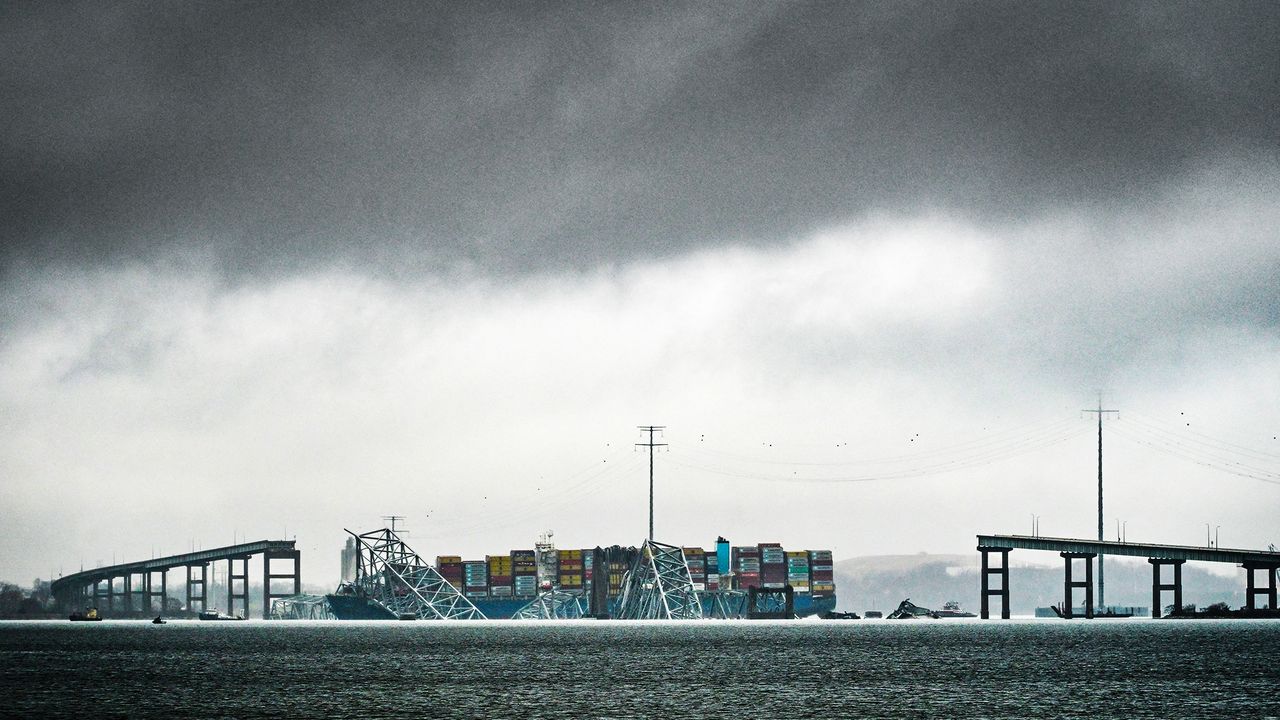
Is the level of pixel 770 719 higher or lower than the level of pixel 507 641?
higher

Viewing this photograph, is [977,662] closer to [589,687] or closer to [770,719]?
[589,687]

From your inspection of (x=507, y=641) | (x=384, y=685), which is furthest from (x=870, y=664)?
(x=507, y=641)

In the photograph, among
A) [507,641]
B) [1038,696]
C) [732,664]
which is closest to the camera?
[1038,696]

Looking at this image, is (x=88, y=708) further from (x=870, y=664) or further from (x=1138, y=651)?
(x=1138, y=651)

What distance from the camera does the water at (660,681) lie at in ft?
239

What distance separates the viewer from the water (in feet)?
239

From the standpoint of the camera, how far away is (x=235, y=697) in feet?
268

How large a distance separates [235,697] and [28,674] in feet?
103

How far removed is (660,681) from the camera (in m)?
93.4

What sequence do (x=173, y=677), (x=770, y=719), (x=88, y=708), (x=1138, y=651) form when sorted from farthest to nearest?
1. (x=1138, y=651)
2. (x=173, y=677)
3. (x=88, y=708)
4. (x=770, y=719)

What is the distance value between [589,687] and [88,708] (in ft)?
91.4

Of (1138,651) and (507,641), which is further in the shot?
(507,641)

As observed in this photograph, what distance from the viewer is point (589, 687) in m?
88.4

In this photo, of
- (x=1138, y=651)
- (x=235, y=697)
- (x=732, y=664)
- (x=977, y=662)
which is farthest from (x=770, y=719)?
(x=1138, y=651)
